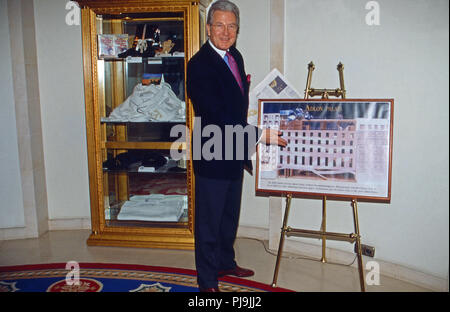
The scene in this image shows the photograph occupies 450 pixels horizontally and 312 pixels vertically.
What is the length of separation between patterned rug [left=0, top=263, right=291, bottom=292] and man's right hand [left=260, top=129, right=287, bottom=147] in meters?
0.93

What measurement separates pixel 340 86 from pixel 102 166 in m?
2.02

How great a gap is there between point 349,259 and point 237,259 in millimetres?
830

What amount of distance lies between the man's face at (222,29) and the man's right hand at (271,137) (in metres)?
0.58

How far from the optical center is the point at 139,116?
313 centimetres

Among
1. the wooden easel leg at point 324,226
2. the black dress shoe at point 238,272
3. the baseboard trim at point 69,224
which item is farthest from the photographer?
the baseboard trim at point 69,224

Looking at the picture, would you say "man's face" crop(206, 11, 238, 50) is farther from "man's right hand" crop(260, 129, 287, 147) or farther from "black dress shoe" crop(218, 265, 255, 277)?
"black dress shoe" crop(218, 265, 255, 277)

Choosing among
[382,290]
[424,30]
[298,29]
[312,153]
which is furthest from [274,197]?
[424,30]

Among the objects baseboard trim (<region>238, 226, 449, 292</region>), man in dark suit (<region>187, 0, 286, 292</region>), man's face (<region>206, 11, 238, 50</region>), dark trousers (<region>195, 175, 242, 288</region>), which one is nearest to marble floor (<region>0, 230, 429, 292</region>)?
baseboard trim (<region>238, 226, 449, 292</region>)

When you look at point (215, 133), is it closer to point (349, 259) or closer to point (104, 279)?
point (104, 279)

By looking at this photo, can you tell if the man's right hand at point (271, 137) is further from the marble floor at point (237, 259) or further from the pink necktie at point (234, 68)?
the marble floor at point (237, 259)

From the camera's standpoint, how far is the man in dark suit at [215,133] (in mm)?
2201

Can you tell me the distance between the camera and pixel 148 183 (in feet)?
10.9

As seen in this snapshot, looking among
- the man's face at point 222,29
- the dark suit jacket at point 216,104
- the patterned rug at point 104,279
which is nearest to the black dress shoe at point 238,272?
the patterned rug at point 104,279

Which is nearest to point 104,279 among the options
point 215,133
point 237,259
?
point 237,259
